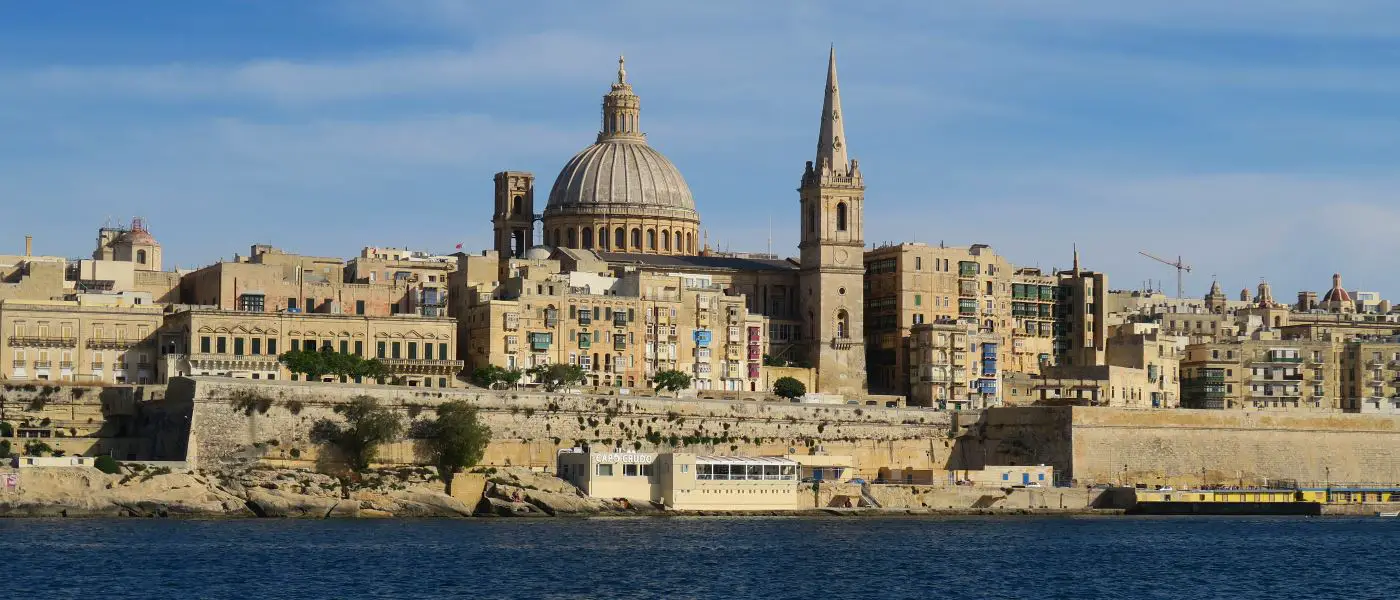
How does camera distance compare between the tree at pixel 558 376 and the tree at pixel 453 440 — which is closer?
the tree at pixel 453 440

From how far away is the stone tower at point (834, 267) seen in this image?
98750 millimetres

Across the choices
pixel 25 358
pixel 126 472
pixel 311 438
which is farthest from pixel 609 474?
Answer: pixel 25 358

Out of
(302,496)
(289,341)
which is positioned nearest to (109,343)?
(289,341)

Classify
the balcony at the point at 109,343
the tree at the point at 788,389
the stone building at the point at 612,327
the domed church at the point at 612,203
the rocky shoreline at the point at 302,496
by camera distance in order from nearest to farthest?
the rocky shoreline at the point at 302,496
the balcony at the point at 109,343
the stone building at the point at 612,327
the tree at the point at 788,389
the domed church at the point at 612,203

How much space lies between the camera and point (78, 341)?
8381 centimetres

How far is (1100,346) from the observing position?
108m

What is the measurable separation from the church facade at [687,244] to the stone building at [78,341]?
43.6 ft

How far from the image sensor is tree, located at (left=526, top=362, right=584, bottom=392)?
3462 inches

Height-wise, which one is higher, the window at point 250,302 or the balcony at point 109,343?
the window at point 250,302

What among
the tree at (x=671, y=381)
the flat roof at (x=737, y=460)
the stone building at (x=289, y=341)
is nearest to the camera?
the flat roof at (x=737, y=460)

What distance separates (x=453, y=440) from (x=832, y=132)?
28.8 m

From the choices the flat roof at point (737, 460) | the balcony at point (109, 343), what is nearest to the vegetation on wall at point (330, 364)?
the balcony at point (109, 343)

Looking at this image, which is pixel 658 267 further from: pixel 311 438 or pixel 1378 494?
pixel 1378 494

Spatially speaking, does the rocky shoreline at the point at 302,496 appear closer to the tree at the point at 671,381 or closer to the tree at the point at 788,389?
the tree at the point at 671,381
